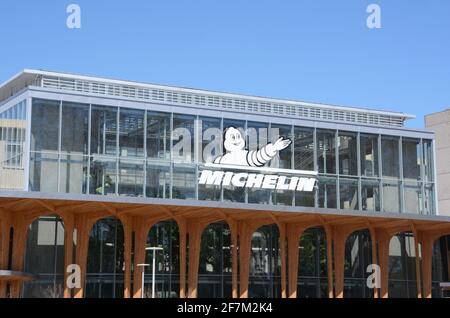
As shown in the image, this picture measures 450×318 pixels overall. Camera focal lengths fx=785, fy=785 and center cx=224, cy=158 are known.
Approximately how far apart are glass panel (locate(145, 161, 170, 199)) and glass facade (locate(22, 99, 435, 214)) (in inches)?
1.9

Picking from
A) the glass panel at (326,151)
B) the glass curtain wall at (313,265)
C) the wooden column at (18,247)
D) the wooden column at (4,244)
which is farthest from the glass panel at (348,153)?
the wooden column at (4,244)

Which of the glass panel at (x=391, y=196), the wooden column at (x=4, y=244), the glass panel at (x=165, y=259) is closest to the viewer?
the wooden column at (x=4, y=244)

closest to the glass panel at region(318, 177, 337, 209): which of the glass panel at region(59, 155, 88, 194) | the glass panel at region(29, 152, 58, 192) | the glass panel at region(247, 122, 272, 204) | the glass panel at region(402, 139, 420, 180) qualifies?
the glass panel at region(247, 122, 272, 204)

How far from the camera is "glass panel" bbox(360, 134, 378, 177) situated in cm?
4366

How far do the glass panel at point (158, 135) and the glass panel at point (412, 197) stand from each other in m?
14.5

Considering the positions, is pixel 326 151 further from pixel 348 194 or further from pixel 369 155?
pixel 369 155

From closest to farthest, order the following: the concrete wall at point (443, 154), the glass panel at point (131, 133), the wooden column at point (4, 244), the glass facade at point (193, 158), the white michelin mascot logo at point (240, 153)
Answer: the wooden column at point (4, 244) < the glass facade at point (193, 158) < the glass panel at point (131, 133) < the white michelin mascot logo at point (240, 153) < the concrete wall at point (443, 154)

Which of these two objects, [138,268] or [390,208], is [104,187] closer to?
[138,268]

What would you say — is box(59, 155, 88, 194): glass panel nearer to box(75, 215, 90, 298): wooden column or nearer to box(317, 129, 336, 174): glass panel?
box(75, 215, 90, 298): wooden column

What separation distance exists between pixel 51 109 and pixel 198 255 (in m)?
10.1

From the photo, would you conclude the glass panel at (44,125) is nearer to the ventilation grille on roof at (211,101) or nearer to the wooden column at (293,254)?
the ventilation grille on roof at (211,101)

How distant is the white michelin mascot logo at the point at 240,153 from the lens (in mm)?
40469
